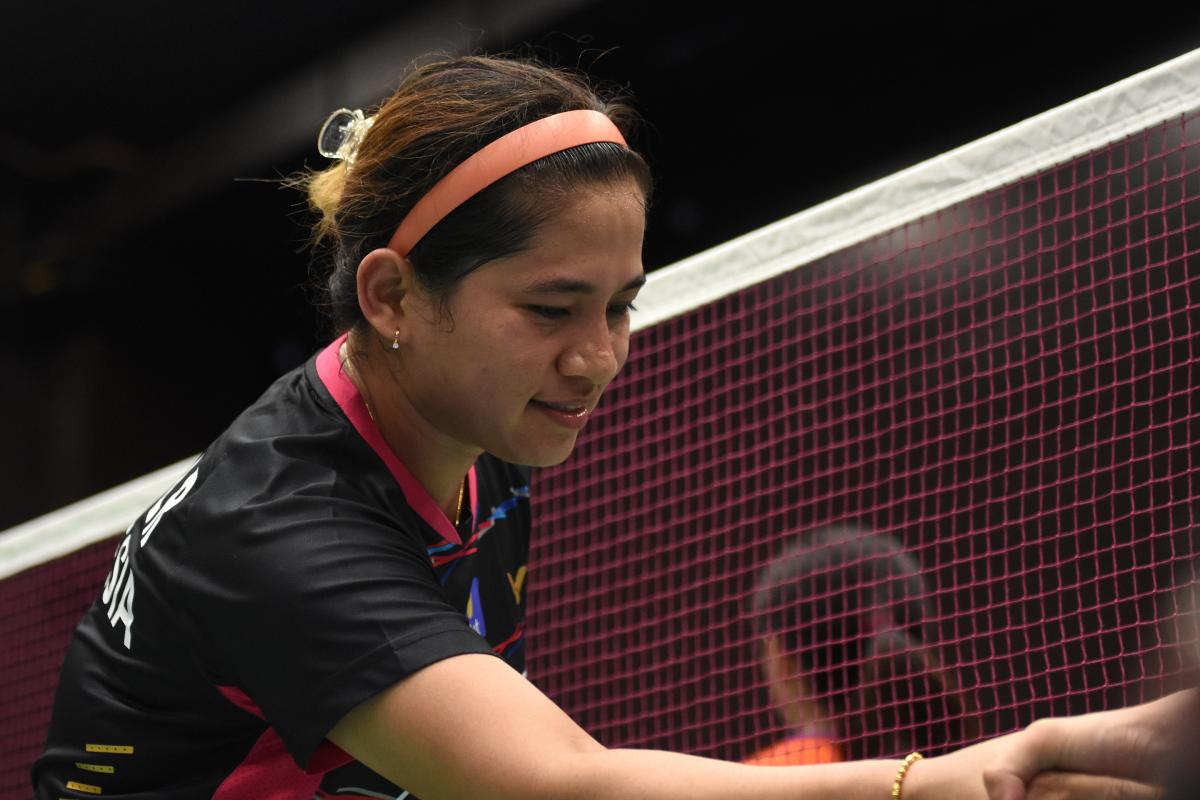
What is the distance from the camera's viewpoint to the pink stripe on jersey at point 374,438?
5.41ft

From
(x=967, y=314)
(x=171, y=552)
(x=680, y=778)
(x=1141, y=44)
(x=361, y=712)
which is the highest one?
(x=1141, y=44)

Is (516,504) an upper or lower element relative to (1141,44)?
lower

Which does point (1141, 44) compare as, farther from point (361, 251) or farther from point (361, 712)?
point (361, 712)

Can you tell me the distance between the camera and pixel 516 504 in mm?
2047

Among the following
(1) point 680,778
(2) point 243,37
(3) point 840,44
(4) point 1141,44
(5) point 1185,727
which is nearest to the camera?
(5) point 1185,727

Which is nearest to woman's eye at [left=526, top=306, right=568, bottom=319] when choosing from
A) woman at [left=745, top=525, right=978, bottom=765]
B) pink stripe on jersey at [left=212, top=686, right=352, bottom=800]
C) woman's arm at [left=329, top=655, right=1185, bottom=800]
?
woman's arm at [left=329, top=655, right=1185, bottom=800]

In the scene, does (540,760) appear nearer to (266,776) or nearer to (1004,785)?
(1004,785)

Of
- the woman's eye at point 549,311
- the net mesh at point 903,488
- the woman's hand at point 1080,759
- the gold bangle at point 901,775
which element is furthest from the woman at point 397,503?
the net mesh at point 903,488

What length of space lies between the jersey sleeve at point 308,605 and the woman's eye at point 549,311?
10.5 inches

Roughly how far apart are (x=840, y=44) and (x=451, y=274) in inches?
135

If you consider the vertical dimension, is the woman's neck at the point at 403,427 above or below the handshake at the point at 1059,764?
above

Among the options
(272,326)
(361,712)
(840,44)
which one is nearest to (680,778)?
(361,712)

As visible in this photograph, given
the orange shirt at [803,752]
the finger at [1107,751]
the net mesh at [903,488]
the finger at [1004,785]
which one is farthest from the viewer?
the net mesh at [903,488]

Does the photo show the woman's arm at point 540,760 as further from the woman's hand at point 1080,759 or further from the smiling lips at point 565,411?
the smiling lips at point 565,411
